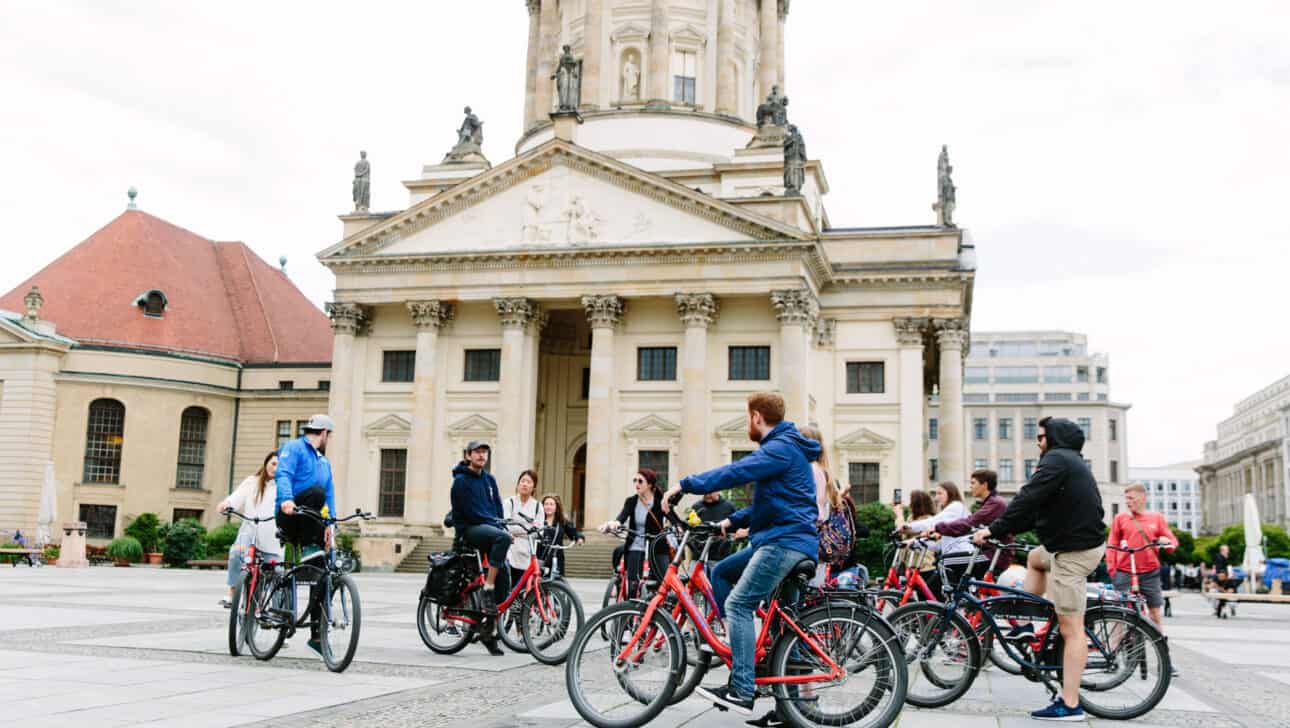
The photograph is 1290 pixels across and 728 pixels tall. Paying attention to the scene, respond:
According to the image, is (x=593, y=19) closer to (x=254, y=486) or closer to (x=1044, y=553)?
(x=254, y=486)

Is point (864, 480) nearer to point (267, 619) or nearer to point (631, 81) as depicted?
point (631, 81)

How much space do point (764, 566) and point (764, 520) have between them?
326 millimetres

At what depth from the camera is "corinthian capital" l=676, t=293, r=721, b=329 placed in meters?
40.8

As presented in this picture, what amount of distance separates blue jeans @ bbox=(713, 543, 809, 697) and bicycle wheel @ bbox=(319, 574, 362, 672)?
4304mm

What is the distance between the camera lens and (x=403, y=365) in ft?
148

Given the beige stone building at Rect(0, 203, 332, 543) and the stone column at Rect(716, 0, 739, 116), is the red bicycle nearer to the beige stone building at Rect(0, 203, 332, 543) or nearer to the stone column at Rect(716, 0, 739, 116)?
the beige stone building at Rect(0, 203, 332, 543)

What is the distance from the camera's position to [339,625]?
1054 centimetres

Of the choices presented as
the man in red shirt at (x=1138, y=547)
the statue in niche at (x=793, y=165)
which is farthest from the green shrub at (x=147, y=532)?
the man in red shirt at (x=1138, y=547)

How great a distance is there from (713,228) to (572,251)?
17.1 feet

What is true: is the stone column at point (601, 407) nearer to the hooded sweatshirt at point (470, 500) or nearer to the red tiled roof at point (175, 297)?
the red tiled roof at point (175, 297)

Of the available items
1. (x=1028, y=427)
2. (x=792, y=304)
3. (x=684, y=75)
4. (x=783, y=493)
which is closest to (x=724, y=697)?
(x=783, y=493)

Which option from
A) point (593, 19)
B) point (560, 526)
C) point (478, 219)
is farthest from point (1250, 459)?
point (560, 526)

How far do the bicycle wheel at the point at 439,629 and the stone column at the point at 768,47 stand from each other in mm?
46820

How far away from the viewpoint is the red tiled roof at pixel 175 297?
50938 millimetres
